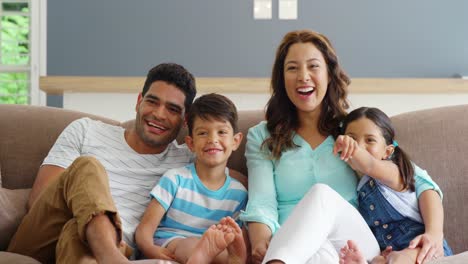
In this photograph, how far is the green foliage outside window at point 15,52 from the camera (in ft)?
17.2

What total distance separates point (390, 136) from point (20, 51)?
376 centimetres

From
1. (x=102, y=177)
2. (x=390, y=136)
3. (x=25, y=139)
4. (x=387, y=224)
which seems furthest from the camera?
(x=25, y=139)

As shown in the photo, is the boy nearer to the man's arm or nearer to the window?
the man's arm

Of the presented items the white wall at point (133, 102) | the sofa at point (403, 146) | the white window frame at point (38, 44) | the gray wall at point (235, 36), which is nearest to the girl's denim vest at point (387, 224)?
the sofa at point (403, 146)

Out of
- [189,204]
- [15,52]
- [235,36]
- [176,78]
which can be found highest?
[235,36]

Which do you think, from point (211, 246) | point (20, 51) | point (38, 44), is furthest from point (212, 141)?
point (20, 51)

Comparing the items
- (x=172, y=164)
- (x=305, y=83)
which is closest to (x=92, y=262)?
(x=172, y=164)

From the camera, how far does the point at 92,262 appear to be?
1826 millimetres

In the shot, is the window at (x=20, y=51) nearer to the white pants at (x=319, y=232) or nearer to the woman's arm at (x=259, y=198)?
the woman's arm at (x=259, y=198)

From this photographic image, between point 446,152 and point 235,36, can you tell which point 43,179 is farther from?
point 235,36

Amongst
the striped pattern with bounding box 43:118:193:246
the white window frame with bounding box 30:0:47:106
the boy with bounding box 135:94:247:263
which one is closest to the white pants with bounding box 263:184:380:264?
the boy with bounding box 135:94:247:263

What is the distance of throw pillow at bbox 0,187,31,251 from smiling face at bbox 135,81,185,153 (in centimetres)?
45

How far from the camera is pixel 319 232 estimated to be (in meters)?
1.83

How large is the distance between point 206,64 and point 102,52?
0.79 metres
